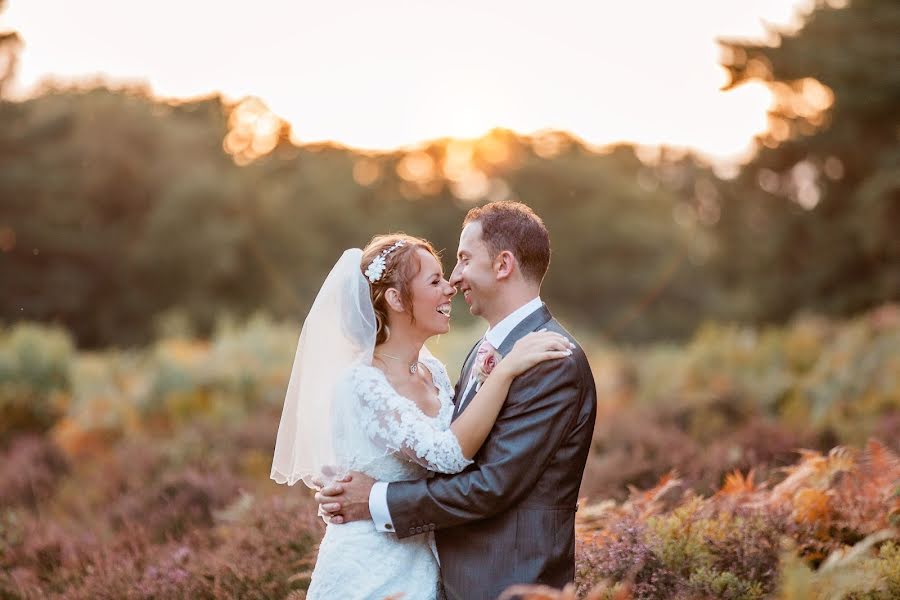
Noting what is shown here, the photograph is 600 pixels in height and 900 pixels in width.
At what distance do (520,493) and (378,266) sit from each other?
4.32ft

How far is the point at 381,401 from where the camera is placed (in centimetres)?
449

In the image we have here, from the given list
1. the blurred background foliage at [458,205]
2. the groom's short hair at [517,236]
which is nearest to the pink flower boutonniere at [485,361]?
the groom's short hair at [517,236]

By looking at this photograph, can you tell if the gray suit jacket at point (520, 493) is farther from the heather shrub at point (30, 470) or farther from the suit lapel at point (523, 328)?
the heather shrub at point (30, 470)

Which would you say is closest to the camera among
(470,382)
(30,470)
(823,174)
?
(470,382)

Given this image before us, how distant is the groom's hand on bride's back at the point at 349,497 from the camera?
4480 mm

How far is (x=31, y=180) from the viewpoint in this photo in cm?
3747

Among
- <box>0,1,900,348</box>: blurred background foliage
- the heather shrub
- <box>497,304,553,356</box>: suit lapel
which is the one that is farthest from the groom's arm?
<box>0,1,900,348</box>: blurred background foliage

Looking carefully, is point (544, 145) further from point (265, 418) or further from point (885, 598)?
point (885, 598)

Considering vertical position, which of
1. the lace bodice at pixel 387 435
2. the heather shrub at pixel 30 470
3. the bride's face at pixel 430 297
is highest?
the bride's face at pixel 430 297

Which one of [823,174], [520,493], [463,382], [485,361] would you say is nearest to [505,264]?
[485,361]

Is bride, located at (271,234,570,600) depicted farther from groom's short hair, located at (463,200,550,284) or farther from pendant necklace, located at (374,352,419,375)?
groom's short hair, located at (463,200,550,284)

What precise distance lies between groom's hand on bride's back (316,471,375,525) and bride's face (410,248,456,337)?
2.63 ft

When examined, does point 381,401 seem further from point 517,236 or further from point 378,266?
point 517,236

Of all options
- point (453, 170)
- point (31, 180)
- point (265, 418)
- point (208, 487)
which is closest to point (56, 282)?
point (31, 180)
